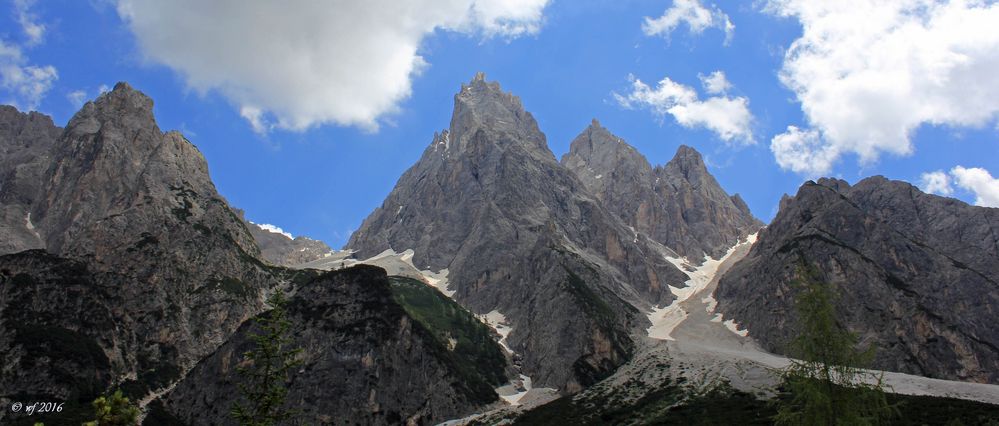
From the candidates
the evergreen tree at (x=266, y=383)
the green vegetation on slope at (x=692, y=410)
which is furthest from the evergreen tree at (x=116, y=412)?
the green vegetation on slope at (x=692, y=410)

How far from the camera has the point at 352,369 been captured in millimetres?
151500

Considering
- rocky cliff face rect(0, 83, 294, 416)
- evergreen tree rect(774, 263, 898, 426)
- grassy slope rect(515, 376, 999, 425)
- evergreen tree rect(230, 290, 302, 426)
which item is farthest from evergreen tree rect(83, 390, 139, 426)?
rocky cliff face rect(0, 83, 294, 416)

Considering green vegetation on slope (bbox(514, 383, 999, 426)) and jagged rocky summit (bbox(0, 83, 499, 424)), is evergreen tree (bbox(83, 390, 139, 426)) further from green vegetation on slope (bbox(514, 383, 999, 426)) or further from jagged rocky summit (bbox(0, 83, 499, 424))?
jagged rocky summit (bbox(0, 83, 499, 424))

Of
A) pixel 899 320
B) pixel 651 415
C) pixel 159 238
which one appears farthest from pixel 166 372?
pixel 899 320

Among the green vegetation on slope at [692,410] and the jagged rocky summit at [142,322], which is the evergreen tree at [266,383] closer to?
the green vegetation on slope at [692,410]

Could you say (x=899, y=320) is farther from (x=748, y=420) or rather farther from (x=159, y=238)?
(x=159, y=238)

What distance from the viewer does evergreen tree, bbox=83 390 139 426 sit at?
18.2 meters

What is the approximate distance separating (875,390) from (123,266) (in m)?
196

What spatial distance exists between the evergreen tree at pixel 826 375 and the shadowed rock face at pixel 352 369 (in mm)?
120139

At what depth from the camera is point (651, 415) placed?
128 meters

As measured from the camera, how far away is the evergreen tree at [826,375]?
29062mm

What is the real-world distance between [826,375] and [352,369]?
135m

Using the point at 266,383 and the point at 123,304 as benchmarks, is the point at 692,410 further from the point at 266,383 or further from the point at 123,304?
the point at 123,304

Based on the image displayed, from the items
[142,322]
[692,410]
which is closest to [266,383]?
[692,410]
